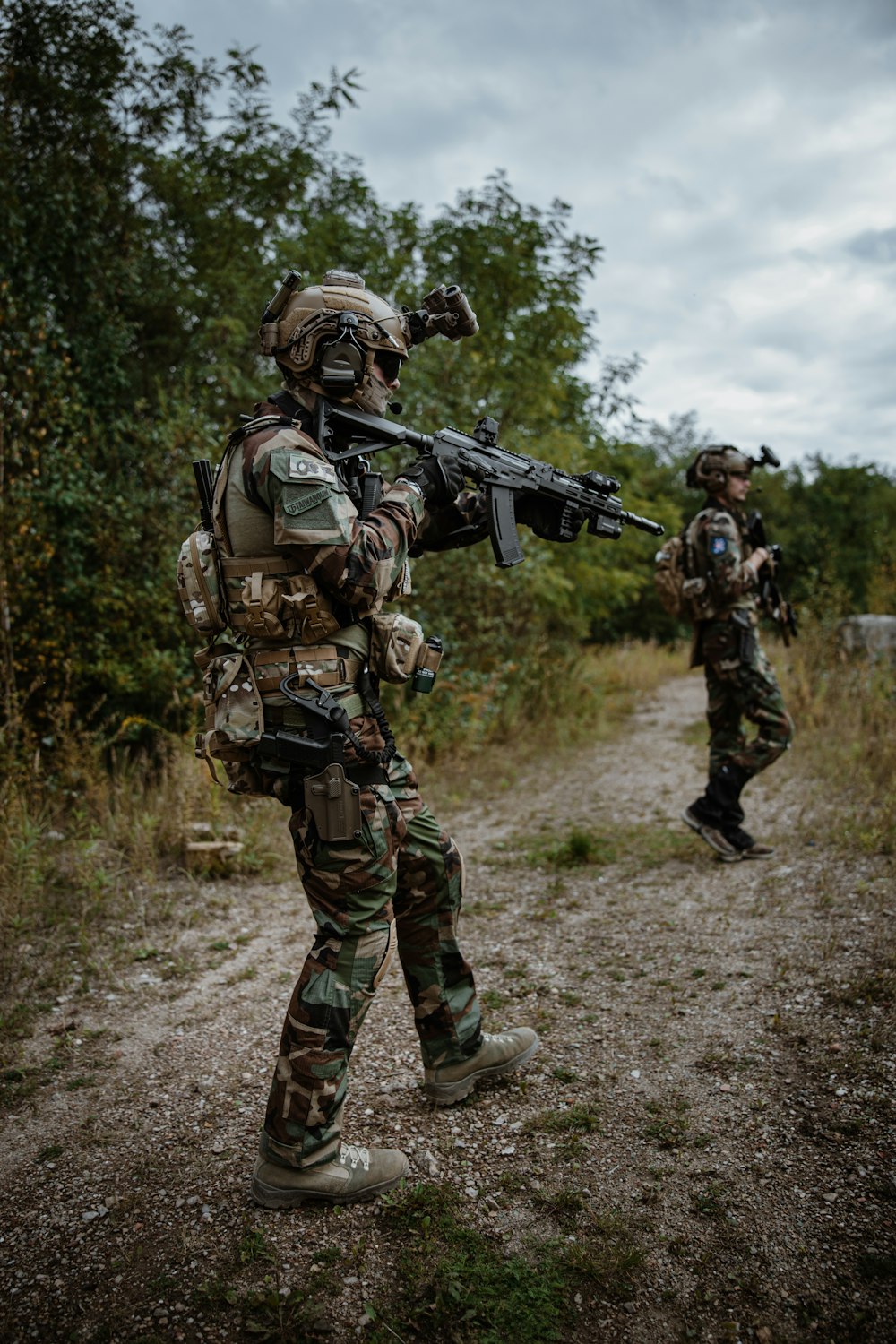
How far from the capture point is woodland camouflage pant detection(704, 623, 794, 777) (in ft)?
16.5

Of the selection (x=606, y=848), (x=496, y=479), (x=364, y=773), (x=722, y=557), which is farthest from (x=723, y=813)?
(x=364, y=773)

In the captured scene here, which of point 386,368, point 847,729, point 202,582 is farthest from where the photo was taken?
point 847,729

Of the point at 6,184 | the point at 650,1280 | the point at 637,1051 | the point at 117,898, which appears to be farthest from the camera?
the point at 6,184

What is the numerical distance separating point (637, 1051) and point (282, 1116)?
1.38 meters

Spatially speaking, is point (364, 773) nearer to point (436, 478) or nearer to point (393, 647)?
point (393, 647)

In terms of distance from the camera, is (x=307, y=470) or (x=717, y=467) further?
(x=717, y=467)

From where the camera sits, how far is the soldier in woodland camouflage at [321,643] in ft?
7.57

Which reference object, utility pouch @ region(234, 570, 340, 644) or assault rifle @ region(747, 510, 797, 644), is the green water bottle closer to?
utility pouch @ region(234, 570, 340, 644)

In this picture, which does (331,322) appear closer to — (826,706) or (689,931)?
(689,931)

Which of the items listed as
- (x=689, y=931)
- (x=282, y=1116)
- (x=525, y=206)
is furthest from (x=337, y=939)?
(x=525, y=206)

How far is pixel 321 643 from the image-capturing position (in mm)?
2438

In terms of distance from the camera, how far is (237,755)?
97.5 inches

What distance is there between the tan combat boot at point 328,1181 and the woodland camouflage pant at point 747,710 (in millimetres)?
3344

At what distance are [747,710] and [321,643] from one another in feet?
11.3
